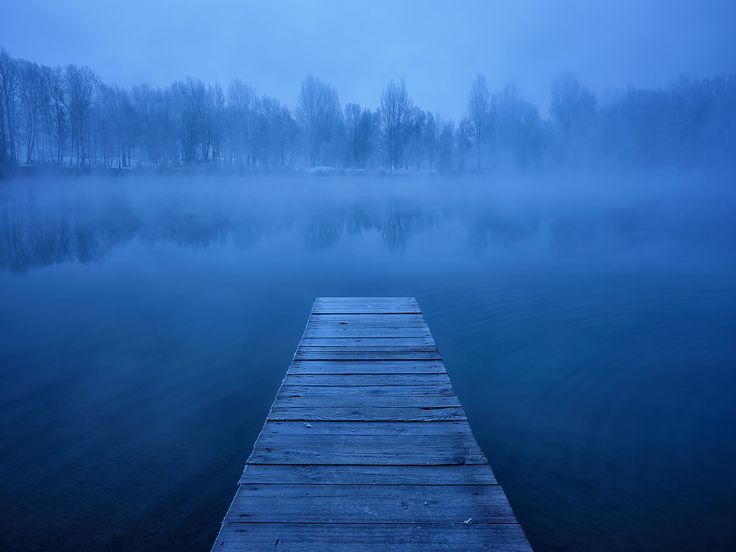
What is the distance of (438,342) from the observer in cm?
710

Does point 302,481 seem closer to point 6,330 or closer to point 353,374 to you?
point 353,374

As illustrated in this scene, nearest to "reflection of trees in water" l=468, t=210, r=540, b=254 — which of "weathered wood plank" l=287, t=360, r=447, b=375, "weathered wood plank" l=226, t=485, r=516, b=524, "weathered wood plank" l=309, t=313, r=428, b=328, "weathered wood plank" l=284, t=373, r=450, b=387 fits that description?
"weathered wood plank" l=309, t=313, r=428, b=328

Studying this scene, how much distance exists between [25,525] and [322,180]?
53699 mm

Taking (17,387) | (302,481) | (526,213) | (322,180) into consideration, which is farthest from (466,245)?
(322,180)

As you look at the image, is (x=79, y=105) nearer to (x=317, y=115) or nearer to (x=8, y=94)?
(x=8, y=94)

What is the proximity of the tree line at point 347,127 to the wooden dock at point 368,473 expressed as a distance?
55030mm

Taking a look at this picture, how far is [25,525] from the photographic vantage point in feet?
11.1

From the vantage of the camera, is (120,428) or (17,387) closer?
(120,428)

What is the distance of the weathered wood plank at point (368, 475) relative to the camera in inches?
106

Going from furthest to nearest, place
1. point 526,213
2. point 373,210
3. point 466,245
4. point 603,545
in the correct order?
point 373,210 < point 526,213 < point 466,245 < point 603,545

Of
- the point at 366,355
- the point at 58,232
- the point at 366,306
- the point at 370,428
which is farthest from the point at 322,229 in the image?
the point at 370,428

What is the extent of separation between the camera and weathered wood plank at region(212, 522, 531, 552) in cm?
221

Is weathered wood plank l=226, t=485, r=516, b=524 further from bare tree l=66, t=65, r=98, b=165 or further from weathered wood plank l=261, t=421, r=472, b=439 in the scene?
bare tree l=66, t=65, r=98, b=165

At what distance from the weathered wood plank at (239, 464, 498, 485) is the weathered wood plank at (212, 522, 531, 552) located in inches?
13.7
